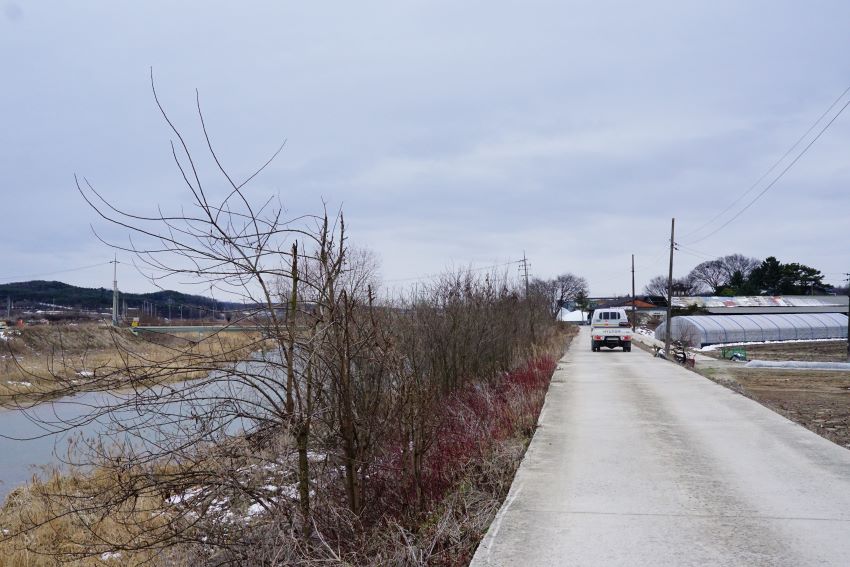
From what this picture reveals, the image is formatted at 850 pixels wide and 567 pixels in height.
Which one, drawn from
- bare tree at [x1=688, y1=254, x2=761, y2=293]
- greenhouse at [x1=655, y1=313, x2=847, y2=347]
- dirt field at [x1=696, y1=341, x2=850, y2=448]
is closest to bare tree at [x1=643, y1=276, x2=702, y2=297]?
bare tree at [x1=688, y1=254, x2=761, y2=293]

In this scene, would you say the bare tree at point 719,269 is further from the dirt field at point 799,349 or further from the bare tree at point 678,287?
the dirt field at point 799,349

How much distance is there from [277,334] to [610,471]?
4231mm

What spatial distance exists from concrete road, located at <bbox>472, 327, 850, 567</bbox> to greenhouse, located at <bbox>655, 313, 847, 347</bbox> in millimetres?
44154

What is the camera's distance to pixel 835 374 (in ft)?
92.0

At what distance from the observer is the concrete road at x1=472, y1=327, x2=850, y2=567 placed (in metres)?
5.08

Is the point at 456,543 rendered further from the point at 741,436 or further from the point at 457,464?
the point at 741,436

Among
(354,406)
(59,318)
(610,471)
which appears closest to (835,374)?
(610,471)

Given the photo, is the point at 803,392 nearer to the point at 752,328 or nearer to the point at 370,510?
the point at 370,510

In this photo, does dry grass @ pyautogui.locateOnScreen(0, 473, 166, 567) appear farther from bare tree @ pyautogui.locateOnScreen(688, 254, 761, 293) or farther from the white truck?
bare tree @ pyautogui.locateOnScreen(688, 254, 761, 293)

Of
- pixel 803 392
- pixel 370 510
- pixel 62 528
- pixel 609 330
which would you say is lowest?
pixel 62 528

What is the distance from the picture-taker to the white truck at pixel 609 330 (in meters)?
35.9

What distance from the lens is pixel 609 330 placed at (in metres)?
35.8

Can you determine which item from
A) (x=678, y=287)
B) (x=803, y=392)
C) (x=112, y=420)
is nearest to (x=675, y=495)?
(x=112, y=420)

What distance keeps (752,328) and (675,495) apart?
57.0 meters
